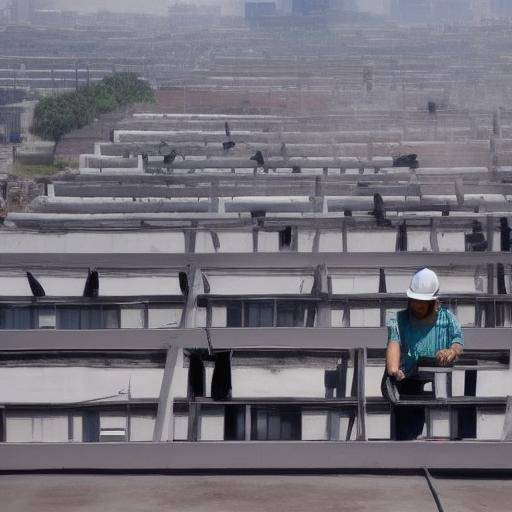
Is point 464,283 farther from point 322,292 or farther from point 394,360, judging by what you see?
point 394,360

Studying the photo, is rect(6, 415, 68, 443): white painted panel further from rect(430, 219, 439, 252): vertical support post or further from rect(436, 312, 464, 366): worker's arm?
rect(430, 219, 439, 252): vertical support post

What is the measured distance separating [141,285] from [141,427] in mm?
2793

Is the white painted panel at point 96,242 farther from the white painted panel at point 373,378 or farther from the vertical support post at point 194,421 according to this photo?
the vertical support post at point 194,421

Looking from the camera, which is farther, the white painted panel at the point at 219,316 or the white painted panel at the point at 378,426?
the white painted panel at the point at 219,316

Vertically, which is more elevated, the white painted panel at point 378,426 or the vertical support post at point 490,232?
the vertical support post at point 490,232

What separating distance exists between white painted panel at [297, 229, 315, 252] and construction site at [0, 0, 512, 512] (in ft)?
0.05

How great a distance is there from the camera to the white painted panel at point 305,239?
31.6ft

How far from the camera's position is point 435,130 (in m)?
20.2

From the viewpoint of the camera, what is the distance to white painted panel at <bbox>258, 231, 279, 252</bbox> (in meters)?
9.51

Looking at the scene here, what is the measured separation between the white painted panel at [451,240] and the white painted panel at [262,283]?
7.67 ft

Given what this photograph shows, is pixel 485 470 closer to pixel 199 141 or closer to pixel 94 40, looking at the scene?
pixel 199 141

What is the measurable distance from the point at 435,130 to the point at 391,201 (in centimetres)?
872

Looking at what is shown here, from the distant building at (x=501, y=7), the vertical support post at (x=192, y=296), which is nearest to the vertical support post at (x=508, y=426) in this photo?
the vertical support post at (x=192, y=296)

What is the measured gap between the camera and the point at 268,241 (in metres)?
9.54
